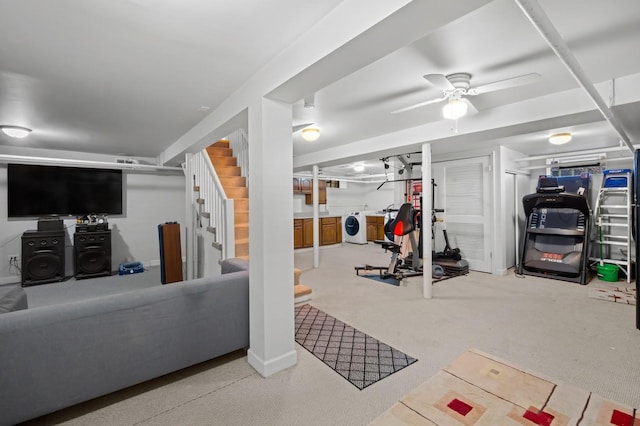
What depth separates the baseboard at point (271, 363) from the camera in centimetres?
216

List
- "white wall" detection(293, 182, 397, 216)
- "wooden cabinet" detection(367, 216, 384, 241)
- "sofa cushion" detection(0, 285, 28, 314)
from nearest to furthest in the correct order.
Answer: "sofa cushion" detection(0, 285, 28, 314), "wooden cabinet" detection(367, 216, 384, 241), "white wall" detection(293, 182, 397, 216)

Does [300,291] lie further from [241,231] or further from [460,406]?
[460,406]

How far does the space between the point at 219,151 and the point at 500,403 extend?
4961 millimetres

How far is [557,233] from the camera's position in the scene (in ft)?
16.1

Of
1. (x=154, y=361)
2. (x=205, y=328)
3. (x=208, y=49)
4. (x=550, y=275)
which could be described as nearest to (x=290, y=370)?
(x=205, y=328)

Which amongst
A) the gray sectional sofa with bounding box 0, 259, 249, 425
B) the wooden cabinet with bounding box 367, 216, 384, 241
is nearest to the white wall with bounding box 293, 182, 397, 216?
the wooden cabinet with bounding box 367, 216, 384, 241

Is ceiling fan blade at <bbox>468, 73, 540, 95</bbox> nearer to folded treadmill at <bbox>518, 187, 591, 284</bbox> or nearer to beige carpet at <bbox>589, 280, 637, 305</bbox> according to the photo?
beige carpet at <bbox>589, 280, 637, 305</bbox>

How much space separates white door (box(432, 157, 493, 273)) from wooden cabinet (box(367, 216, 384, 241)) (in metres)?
2.89

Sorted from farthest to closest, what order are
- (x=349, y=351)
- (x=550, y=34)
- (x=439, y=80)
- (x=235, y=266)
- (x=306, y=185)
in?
(x=306, y=185)
(x=235, y=266)
(x=349, y=351)
(x=439, y=80)
(x=550, y=34)

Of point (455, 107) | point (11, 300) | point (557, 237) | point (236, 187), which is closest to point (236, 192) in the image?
point (236, 187)

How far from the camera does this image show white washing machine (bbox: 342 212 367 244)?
350 inches

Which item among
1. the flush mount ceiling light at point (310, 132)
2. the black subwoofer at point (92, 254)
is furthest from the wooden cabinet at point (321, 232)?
the flush mount ceiling light at point (310, 132)

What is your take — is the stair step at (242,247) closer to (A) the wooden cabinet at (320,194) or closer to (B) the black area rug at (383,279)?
(B) the black area rug at (383,279)

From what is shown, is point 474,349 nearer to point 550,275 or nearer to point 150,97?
point 550,275
